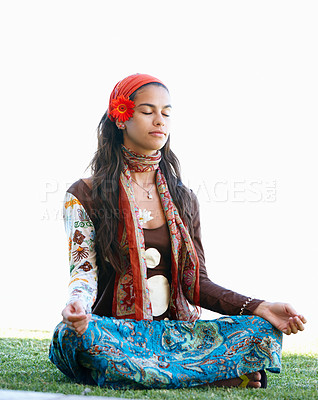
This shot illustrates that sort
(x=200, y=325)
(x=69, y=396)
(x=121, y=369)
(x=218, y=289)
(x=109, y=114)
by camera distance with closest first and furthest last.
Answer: (x=69, y=396) → (x=121, y=369) → (x=200, y=325) → (x=218, y=289) → (x=109, y=114)

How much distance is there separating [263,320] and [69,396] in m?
1.08

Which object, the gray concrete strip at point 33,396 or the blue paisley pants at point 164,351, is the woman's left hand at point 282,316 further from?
the gray concrete strip at point 33,396

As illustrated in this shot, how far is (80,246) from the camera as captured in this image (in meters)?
2.86

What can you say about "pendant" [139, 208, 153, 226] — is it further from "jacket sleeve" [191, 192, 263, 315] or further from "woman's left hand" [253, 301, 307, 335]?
"woman's left hand" [253, 301, 307, 335]

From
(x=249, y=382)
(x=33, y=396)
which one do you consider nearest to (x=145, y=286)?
(x=249, y=382)

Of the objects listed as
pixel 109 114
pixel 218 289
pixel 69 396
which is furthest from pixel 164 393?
pixel 109 114

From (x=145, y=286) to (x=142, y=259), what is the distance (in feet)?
0.45

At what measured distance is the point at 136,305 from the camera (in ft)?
9.13

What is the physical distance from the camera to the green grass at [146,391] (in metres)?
2.17

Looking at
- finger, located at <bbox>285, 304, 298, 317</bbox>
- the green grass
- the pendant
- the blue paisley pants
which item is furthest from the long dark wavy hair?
finger, located at <bbox>285, 304, 298, 317</bbox>

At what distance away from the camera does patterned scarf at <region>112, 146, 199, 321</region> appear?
9.24 ft

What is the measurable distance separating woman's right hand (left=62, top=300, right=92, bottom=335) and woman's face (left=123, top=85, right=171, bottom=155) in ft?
3.43

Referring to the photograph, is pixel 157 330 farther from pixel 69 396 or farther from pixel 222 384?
pixel 69 396

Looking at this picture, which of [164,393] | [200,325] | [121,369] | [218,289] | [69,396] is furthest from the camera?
[218,289]
